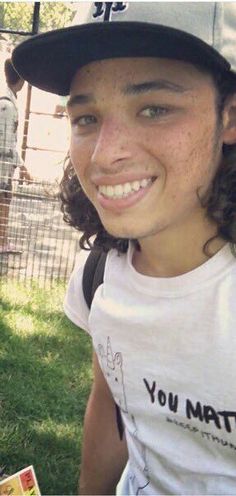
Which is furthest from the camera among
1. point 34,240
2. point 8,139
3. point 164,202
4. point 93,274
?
point 34,240

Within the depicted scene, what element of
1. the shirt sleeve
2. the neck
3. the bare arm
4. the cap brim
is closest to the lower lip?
the neck

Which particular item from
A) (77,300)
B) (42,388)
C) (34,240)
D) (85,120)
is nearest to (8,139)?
(34,240)

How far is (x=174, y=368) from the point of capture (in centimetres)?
131

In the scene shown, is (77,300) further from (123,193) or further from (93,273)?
(123,193)

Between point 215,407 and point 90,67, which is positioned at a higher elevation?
point 90,67

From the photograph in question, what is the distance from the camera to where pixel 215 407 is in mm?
1245

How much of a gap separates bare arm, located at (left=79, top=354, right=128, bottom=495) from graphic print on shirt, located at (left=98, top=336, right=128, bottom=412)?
0.20 meters

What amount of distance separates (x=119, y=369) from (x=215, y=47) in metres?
0.75

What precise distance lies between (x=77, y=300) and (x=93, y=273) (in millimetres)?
97

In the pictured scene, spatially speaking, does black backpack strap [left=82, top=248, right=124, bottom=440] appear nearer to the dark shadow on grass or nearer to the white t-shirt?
the white t-shirt

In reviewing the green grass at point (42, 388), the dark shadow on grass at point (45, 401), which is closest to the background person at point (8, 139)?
the green grass at point (42, 388)

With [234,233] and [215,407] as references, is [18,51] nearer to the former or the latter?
[234,233]

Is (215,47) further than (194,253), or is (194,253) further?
(194,253)

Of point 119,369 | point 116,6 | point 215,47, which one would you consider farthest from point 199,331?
point 116,6
